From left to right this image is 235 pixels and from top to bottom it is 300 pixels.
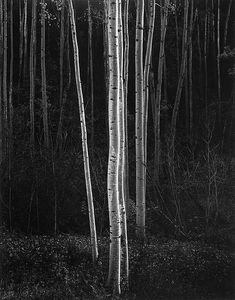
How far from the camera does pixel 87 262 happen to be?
21.5 feet

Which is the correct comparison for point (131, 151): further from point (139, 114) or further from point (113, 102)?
point (113, 102)

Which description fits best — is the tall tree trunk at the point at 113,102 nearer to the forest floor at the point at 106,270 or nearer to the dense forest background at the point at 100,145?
the forest floor at the point at 106,270

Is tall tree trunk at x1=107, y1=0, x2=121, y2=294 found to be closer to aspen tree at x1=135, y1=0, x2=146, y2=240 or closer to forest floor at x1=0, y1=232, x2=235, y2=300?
forest floor at x1=0, y1=232, x2=235, y2=300

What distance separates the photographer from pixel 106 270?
611 cm

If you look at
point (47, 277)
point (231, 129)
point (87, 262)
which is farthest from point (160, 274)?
point (231, 129)

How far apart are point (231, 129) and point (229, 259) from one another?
17.1 ft

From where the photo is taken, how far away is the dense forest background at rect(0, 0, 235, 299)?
26.1 feet

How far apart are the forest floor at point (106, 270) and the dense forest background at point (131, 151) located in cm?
5

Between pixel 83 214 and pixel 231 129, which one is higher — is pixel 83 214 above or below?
below

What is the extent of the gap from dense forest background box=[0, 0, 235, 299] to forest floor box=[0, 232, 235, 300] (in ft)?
0.16

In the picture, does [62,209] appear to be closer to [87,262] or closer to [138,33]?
[87,262]

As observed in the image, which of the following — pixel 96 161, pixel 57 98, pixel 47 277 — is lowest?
pixel 47 277

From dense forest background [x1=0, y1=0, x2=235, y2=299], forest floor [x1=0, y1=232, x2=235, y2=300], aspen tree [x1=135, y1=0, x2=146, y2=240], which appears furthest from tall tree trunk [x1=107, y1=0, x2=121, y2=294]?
aspen tree [x1=135, y1=0, x2=146, y2=240]

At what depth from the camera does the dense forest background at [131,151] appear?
26.1 ft
